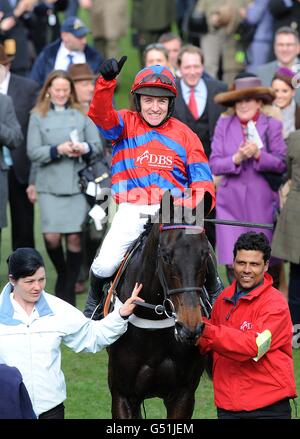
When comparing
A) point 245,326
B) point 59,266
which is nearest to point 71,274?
point 59,266

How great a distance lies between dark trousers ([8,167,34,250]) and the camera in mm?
11367

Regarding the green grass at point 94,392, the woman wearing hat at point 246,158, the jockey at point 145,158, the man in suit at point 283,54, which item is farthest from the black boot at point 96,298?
the man in suit at point 283,54

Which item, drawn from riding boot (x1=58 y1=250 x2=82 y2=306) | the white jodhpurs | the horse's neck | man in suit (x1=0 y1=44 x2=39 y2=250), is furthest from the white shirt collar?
the horse's neck

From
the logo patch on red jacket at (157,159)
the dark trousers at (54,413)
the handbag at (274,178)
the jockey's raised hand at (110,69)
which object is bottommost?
the dark trousers at (54,413)

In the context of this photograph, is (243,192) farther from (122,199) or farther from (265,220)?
(122,199)

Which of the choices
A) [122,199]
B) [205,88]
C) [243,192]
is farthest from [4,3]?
[122,199]

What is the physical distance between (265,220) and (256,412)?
13.4 ft

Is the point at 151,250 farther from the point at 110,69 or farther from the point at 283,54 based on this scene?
the point at 283,54

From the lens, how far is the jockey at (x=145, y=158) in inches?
259

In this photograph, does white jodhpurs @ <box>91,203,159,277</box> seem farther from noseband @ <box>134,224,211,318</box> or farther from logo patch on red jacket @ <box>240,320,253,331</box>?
logo patch on red jacket @ <box>240,320,253,331</box>

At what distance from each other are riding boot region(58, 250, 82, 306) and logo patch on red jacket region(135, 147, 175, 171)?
3.81 m

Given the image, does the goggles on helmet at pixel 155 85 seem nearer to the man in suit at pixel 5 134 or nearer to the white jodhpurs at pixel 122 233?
the white jodhpurs at pixel 122 233

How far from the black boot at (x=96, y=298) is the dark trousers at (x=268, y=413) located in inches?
51.9
